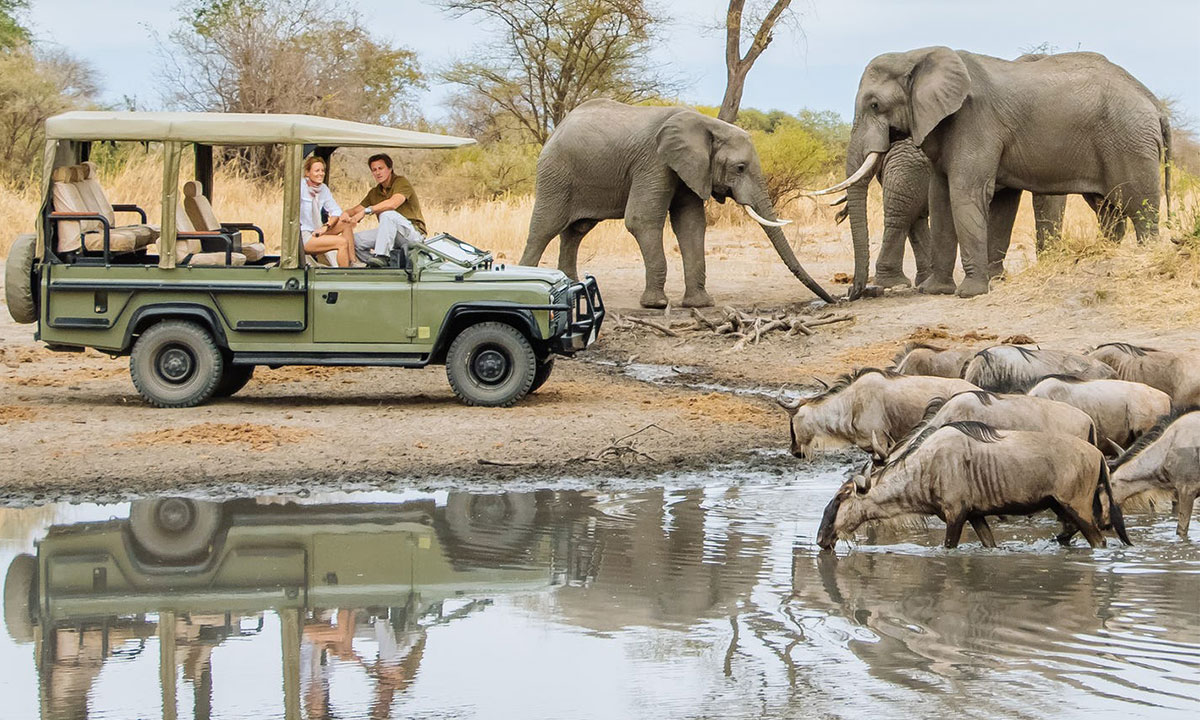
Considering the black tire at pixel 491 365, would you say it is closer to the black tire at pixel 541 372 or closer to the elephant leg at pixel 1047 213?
the black tire at pixel 541 372

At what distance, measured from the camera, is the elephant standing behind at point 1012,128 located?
18359 mm

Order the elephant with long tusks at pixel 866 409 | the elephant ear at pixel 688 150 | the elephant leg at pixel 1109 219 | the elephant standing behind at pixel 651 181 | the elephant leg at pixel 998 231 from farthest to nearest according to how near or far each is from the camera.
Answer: the elephant leg at pixel 998 231 → the elephant standing behind at pixel 651 181 → the elephant ear at pixel 688 150 → the elephant leg at pixel 1109 219 → the elephant with long tusks at pixel 866 409

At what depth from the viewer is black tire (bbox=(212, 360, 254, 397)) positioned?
13.3m

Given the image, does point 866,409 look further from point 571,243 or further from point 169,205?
point 571,243

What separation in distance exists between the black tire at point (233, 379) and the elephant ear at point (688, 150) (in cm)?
750

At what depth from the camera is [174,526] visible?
29.4 feet

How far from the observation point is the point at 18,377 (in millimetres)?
14508

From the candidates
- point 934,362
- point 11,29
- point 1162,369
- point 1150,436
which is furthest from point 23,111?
point 1150,436

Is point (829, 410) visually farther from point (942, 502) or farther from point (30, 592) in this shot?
point (30, 592)

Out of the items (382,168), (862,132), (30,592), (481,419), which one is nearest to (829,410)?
(481,419)

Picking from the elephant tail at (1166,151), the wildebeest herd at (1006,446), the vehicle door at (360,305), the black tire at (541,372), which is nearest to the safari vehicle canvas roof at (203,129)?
the vehicle door at (360,305)

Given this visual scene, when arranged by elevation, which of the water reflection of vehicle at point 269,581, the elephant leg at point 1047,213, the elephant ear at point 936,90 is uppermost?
the elephant ear at point 936,90

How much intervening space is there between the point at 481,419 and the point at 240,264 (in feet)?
7.40

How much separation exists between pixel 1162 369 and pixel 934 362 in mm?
1652
